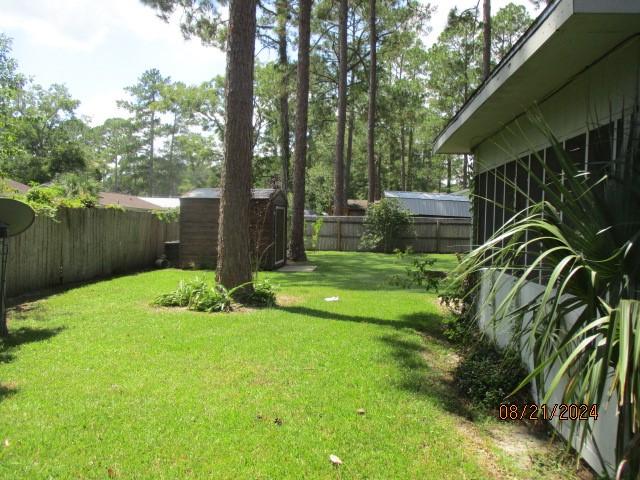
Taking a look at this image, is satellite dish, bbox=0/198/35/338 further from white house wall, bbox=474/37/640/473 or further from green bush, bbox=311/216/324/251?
green bush, bbox=311/216/324/251

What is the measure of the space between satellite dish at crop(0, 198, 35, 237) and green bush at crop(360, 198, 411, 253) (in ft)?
55.5

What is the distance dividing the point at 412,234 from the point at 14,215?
18.4 meters

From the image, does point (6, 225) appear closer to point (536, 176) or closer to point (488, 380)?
point (488, 380)

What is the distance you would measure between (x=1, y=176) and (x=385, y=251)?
1621cm

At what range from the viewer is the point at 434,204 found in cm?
3005

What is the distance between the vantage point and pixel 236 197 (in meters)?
8.35

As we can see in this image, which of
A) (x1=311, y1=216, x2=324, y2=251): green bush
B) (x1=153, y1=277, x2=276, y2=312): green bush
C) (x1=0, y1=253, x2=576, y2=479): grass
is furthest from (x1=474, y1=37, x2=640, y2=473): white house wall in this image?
(x1=311, y1=216, x2=324, y2=251): green bush

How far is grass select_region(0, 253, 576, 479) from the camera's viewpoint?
301 centimetres

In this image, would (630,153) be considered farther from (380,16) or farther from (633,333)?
(380,16)

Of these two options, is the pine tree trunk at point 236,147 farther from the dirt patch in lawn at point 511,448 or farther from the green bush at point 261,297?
the dirt patch in lawn at point 511,448

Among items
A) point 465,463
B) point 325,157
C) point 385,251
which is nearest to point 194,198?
point 385,251

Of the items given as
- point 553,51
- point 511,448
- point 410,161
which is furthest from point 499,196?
point 410,161

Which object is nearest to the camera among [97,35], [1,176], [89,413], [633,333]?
[633,333]

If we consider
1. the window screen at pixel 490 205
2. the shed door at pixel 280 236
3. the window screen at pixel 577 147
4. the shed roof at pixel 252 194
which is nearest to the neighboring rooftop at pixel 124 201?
the shed roof at pixel 252 194
